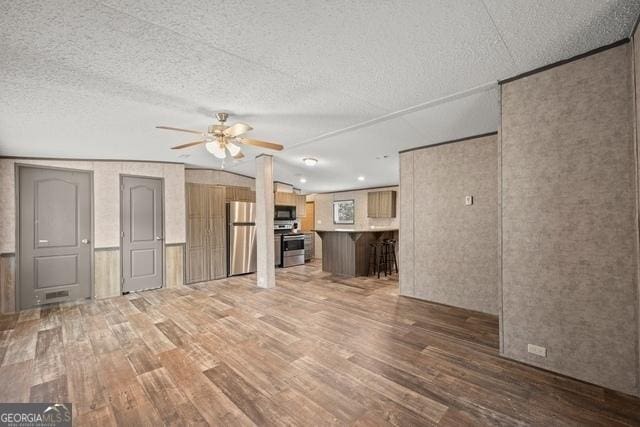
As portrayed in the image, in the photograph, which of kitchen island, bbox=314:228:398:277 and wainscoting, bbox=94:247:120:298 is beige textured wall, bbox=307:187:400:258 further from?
wainscoting, bbox=94:247:120:298

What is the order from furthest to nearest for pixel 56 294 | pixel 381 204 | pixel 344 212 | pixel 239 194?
pixel 344 212
pixel 381 204
pixel 239 194
pixel 56 294

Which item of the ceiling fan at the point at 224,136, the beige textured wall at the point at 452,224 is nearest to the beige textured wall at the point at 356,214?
the beige textured wall at the point at 452,224

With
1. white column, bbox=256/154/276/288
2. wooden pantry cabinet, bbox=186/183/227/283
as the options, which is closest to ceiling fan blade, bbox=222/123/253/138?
white column, bbox=256/154/276/288

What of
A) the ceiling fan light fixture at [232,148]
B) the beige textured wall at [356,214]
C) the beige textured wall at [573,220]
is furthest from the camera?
the beige textured wall at [356,214]

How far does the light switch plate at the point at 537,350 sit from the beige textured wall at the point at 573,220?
4cm

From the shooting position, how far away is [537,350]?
2264mm

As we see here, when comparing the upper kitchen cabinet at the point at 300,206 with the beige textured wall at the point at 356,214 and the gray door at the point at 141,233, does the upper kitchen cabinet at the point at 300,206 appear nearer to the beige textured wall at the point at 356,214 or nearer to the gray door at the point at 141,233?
the beige textured wall at the point at 356,214

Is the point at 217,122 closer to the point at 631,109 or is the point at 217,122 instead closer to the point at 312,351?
the point at 312,351

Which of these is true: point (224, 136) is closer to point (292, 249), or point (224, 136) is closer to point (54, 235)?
point (54, 235)

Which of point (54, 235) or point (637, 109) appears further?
point (54, 235)

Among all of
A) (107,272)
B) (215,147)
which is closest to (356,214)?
(215,147)

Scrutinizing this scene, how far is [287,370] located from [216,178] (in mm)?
5285

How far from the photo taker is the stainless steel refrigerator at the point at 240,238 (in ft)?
20.4

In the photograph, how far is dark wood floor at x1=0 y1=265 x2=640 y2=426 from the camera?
1.79 meters
